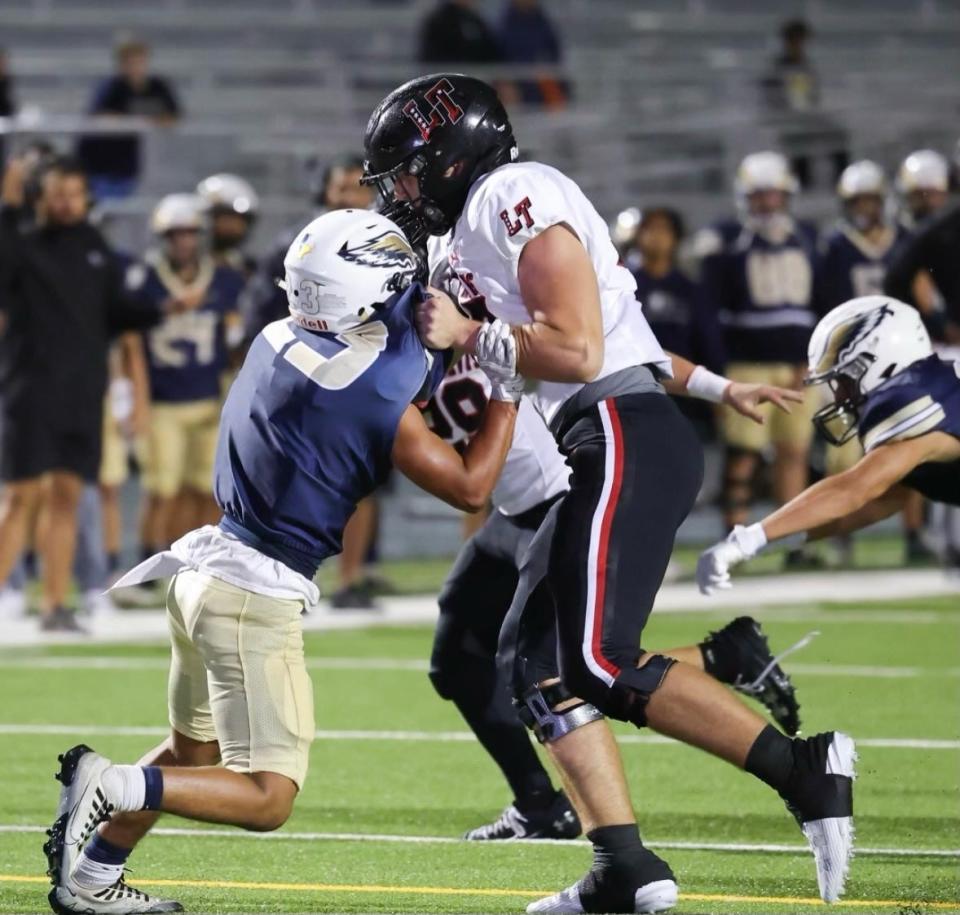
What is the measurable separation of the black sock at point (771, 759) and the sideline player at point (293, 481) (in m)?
0.80

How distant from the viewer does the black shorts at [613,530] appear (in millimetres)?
4562

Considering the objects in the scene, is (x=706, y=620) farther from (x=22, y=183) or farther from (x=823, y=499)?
(x=823, y=499)

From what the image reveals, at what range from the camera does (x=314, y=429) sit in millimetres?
4500

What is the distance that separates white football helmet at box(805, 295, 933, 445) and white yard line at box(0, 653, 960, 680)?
288 centimetres

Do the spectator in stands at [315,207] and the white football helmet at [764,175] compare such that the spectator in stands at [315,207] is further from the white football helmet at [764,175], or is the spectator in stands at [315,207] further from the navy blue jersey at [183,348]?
the white football helmet at [764,175]

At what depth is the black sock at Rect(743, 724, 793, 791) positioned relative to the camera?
461cm

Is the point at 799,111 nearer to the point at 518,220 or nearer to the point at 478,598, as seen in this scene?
the point at 478,598

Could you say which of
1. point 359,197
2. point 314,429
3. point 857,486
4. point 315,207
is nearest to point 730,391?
point 857,486

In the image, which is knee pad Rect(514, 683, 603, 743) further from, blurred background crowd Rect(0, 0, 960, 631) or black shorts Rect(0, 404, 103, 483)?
black shorts Rect(0, 404, 103, 483)

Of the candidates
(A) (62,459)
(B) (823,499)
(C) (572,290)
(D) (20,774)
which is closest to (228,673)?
(C) (572,290)

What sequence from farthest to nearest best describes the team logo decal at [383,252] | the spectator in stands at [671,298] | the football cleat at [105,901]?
the spectator in stands at [671,298] < the team logo decal at [383,252] < the football cleat at [105,901]

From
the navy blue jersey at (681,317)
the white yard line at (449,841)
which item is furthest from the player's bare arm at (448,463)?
the navy blue jersey at (681,317)

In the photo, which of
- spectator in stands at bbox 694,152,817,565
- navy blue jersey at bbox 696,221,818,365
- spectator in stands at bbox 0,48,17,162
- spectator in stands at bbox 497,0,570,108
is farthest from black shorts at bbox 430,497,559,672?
Result: spectator in stands at bbox 497,0,570,108

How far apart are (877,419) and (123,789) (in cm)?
237
